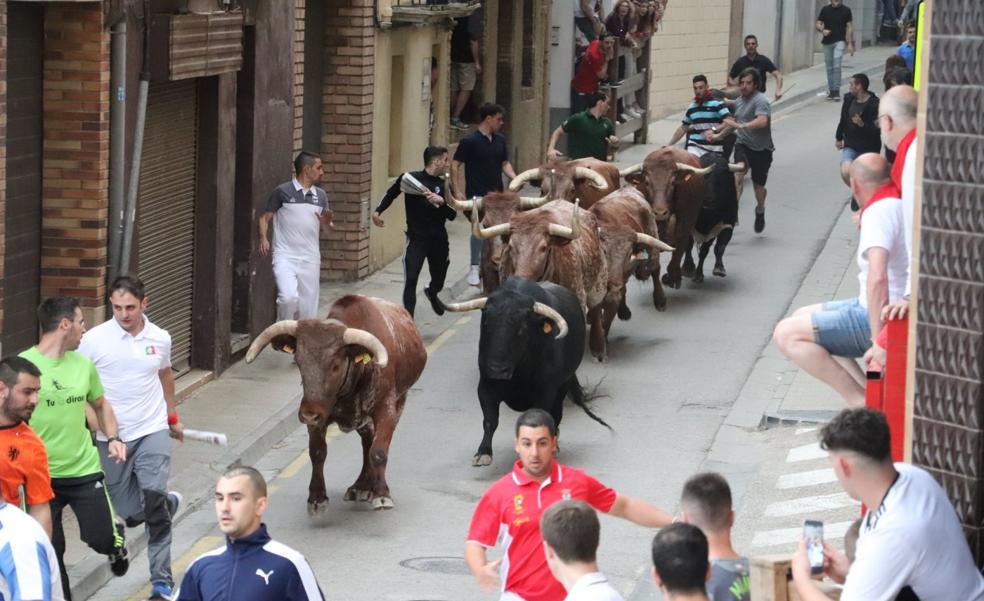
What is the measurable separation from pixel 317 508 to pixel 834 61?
29593 mm

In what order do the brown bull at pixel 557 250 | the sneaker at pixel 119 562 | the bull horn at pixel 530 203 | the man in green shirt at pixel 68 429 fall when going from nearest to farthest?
the man in green shirt at pixel 68 429 → the sneaker at pixel 119 562 → the brown bull at pixel 557 250 → the bull horn at pixel 530 203

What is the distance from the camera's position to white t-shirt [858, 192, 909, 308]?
9.10 metres

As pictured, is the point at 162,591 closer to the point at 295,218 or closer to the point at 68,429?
the point at 68,429

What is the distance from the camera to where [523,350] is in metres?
14.4

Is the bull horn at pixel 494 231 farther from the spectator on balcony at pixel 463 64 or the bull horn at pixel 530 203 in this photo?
the spectator on balcony at pixel 463 64

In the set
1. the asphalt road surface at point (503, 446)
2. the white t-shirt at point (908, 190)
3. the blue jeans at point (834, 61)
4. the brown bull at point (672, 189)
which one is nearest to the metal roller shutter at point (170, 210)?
the asphalt road surface at point (503, 446)

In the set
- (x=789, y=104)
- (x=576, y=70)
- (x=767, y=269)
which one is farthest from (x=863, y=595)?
(x=789, y=104)

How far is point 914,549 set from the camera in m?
6.74

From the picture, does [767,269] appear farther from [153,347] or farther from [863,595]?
[863,595]

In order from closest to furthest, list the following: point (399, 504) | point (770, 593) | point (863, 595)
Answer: point (863, 595) → point (770, 593) → point (399, 504)

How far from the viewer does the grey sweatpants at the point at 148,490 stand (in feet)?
37.4

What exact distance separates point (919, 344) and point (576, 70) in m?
25.0

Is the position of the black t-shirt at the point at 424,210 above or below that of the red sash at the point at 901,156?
below

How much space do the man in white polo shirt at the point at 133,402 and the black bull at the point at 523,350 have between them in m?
3.31
